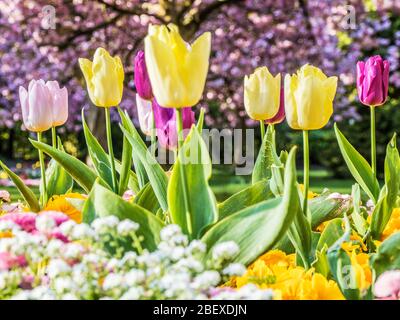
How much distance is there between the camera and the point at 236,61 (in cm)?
1021

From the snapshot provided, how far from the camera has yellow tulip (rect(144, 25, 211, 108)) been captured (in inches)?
44.5

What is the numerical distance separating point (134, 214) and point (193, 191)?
0.11 m

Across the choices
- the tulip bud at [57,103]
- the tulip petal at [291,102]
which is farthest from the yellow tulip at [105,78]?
the tulip petal at [291,102]

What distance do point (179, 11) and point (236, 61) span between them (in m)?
2.09

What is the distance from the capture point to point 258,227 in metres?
1.17

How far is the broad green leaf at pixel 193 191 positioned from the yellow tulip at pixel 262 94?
0.24 metres

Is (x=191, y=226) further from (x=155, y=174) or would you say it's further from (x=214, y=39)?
(x=214, y=39)

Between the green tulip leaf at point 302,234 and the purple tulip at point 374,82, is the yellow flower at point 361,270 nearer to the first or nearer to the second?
the green tulip leaf at point 302,234

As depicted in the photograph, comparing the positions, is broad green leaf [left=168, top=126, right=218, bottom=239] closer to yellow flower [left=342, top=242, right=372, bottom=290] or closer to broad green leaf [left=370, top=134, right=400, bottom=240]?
yellow flower [left=342, top=242, right=372, bottom=290]

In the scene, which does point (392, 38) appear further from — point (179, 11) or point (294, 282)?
point (294, 282)

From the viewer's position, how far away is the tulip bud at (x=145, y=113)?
1750 millimetres

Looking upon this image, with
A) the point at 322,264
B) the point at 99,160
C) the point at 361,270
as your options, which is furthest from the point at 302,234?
the point at 99,160

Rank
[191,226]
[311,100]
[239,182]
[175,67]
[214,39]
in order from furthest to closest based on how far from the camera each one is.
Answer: [239,182] < [214,39] < [311,100] < [191,226] < [175,67]
